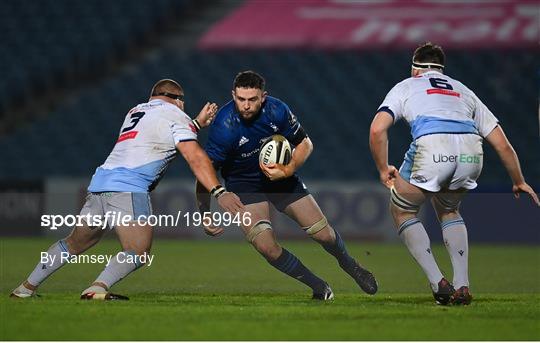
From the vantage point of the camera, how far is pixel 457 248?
891 centimetres

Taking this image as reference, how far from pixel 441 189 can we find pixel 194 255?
6.95 meters

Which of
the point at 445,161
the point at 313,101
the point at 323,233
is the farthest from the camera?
the point at 313,101

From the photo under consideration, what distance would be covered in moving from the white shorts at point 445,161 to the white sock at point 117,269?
230cm

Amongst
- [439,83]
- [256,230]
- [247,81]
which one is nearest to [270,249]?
[256,230]

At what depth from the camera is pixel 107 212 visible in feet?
29.1

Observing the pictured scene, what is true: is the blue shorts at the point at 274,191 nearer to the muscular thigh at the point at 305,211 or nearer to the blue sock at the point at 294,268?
the muscular thigh at the point at 305,211

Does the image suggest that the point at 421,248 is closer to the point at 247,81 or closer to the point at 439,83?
the point at 439,83

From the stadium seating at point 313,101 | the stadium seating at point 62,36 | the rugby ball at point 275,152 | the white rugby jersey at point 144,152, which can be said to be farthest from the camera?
the stadium seating at point 62,36

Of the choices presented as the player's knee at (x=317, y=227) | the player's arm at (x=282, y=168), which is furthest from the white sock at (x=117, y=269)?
the player's knee at (x=317, y=227)

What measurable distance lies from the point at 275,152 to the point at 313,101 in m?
12.5

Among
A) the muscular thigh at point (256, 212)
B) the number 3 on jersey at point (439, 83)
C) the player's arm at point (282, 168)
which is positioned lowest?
the muscular thigh at point (256, 212)

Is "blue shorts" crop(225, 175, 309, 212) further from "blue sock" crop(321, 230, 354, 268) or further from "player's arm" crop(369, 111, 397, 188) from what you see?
"player's arm" crop(369, 111, 397, 188)

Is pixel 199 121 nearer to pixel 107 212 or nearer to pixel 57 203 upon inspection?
pixel 107 212

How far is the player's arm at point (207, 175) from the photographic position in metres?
8.52
